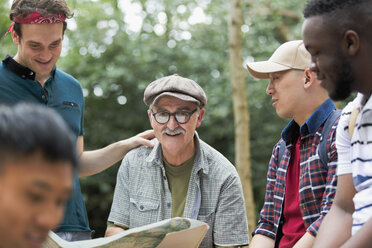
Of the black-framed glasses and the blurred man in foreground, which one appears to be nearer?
the blurred man in foreground

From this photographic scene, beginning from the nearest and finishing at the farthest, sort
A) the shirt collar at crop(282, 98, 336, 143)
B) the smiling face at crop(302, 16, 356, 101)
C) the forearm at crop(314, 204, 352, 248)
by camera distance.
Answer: the smiling face at crop(302, 16, 356, 101), the forearm at crop(314, 204, 352, 248), the shirt collar at crop(282, 98, 336, 143)

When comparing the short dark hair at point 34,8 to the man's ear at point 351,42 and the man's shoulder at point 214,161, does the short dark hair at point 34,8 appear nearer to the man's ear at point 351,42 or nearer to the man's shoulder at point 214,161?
the man's shoulder at point 214,161

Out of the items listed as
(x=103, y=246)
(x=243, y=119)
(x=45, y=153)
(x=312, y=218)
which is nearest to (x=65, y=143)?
(x=45, y=153)

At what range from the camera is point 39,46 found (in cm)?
278

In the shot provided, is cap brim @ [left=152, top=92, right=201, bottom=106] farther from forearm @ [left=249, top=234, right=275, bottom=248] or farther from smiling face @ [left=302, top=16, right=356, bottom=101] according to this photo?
smiling face @ [left=302, top=16, right=356, bottom=101]

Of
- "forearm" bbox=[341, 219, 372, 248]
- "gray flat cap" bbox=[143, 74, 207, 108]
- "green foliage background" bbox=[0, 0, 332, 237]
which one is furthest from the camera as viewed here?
"green foliage background" bbox=[0, 0, 332, 237]

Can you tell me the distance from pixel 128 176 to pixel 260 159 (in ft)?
20.6

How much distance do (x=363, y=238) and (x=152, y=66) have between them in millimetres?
7268

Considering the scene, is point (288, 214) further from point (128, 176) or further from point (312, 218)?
point (128, 176)

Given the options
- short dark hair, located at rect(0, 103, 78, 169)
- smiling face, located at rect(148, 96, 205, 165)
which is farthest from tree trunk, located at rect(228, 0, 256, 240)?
short dark hair, located at rect(0, 103, 78, 169)

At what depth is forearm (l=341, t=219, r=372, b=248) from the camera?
1681 millimetres

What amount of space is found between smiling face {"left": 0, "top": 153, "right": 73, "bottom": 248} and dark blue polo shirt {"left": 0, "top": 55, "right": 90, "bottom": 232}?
1661mm

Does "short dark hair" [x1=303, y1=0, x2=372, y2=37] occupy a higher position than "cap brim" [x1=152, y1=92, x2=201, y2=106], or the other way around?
"short dark hair" [x1=303, y1=0, x2=372, y2=37]

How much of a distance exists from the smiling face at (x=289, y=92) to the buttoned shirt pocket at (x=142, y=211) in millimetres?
901
